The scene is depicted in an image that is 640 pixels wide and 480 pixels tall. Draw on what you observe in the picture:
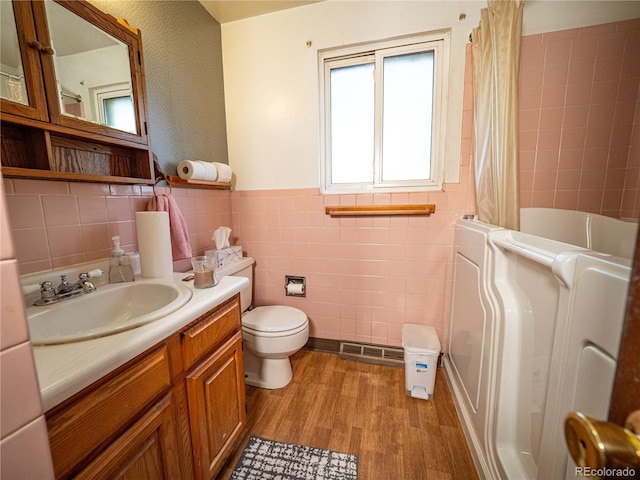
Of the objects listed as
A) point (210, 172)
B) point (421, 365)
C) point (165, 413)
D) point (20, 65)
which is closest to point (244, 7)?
point (210, 172)

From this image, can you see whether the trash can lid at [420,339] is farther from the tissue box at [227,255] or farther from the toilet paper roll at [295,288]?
the tissue box at [227,255]

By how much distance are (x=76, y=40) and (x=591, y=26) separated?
7.98 ft

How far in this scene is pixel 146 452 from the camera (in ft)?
2.27

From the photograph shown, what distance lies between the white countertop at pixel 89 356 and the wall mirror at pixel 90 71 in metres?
0.80

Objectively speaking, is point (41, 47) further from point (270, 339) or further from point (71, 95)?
point (270, 339)

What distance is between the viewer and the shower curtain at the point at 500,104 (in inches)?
50.1

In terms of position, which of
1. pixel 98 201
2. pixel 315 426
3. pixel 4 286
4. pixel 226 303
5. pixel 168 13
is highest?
pixel 168 13

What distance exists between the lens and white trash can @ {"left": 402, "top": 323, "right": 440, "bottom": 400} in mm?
1449

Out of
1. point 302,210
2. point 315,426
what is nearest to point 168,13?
point 302,210

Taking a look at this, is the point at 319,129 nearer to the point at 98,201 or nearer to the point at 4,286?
the point at 98,201

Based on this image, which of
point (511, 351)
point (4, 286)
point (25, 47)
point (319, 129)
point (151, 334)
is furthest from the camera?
point (319, 129)

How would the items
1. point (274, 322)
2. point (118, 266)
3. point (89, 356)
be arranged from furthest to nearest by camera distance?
point (274, 322)
point (118, 266)
point (89, 356)

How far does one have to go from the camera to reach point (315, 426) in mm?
1313

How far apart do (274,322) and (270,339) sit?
107 millimetres
